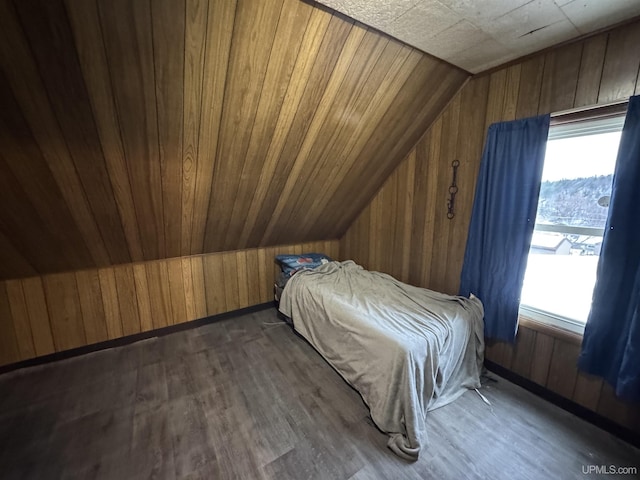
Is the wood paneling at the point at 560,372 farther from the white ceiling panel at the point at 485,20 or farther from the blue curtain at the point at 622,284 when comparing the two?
the white ceiling panel at the point at 485,20

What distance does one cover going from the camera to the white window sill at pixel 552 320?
167 cm

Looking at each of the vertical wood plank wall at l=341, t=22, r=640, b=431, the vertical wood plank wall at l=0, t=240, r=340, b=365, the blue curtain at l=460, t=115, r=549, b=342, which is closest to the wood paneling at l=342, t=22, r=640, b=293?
the vertical wood plank wall at l=341, t=22, r=640, b=431

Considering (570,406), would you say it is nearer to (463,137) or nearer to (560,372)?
(560,372)

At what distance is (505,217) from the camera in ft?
6.08

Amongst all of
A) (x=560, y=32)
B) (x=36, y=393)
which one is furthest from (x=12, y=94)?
(x=560, y=32)

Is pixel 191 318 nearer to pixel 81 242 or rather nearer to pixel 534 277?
pixel 81 242

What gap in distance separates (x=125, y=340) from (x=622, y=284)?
373 cm

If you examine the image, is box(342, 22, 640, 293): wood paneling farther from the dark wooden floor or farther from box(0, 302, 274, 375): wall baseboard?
box(0, 302, 274, 375): wall baseboard

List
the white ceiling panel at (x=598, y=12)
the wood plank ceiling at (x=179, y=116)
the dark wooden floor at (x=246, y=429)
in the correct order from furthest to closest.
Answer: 1. the dark wooden floor at (x=246, y=429)
2. the white ceiling panel at (x=598, y=12)
3. the wood plank ceiling at (x=179, y=116)

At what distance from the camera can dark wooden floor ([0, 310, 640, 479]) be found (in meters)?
1.35

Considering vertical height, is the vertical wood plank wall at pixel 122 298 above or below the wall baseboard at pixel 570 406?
above

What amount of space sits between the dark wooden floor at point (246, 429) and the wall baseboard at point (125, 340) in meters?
0.07

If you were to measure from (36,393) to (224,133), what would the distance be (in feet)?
7.49

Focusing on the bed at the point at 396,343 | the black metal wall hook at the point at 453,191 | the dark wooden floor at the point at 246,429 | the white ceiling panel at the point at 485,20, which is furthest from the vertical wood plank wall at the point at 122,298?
the white ceiling panel at the point at 485,20
